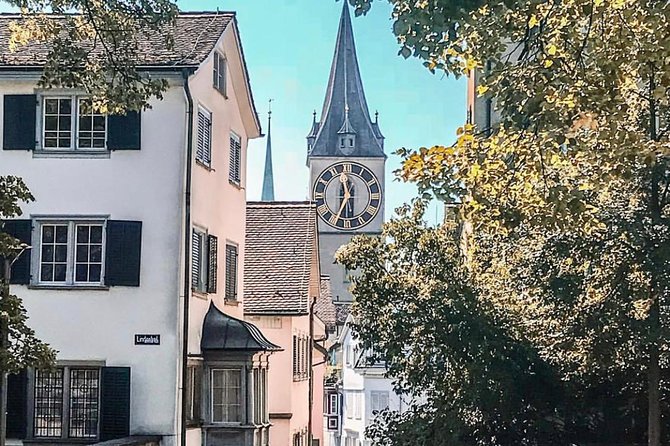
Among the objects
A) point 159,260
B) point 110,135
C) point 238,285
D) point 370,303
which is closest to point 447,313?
point 370,303

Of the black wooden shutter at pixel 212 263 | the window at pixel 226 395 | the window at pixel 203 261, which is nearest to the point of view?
the window at pixel 203 261

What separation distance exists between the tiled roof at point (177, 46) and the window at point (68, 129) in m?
0.90

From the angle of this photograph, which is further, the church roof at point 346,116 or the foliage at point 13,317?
the church roof at point 346,116

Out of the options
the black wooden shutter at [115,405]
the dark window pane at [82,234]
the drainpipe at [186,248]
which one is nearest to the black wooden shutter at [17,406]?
the black wooden shutter at [115,405]

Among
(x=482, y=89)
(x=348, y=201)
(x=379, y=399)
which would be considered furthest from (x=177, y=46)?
(x=348, y=201)

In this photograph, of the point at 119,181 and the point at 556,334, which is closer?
the point at 556,334

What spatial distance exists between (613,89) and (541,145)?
2.28 feet

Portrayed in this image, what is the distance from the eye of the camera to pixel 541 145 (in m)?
9.04

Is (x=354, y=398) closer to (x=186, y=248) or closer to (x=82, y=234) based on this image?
(x=186, y=248)

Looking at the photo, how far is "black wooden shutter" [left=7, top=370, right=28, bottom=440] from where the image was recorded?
68.1 feet

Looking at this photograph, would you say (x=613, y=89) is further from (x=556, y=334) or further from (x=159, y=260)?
(x=159, y=260)

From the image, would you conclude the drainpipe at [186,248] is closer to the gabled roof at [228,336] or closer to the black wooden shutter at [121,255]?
the black wooden shutter at [121,255]

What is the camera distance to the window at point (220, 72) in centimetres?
2444

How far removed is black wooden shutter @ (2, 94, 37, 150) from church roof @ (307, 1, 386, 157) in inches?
2848
